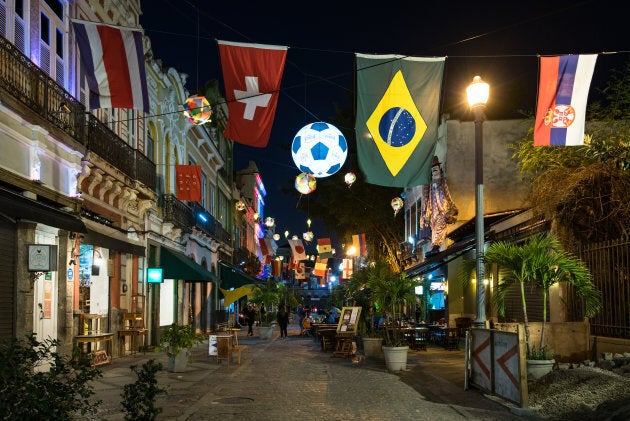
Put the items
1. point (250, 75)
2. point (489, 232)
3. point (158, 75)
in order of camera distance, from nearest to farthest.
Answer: point (250, 75), point (489, 232), point (158, 75)

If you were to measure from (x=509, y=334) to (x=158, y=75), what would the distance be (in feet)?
57.8

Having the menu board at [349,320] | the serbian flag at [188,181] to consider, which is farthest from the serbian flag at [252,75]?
the serbian flag at [188,181]

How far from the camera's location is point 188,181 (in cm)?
2683

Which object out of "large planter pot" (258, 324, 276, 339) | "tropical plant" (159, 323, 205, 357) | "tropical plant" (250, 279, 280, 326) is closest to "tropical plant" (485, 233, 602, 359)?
Answer: "tropical plant" (159, 323, 205, 357)

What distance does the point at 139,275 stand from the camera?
23.2 meters

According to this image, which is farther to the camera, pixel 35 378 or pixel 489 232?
pixel 489 232

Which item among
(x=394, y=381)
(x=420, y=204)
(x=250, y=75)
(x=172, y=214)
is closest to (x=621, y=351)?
(x=394, y=381)

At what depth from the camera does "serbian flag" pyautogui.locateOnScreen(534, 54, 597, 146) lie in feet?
43.1

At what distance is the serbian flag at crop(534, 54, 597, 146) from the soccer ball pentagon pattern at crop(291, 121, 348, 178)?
417cm

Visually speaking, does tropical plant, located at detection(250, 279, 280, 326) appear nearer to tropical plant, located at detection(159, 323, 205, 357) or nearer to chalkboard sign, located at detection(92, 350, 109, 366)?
chalkboard sign, located at detection(92, 350, 109, 366)

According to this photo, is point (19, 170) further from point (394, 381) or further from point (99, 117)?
point (394, 381)

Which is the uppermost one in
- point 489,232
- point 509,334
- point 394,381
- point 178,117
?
point 178,117

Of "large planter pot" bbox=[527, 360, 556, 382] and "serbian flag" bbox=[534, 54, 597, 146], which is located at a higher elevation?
"serbian flag" bbox=[534, 54, 597, 146]

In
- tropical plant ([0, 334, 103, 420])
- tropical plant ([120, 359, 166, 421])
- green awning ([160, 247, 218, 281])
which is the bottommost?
tropical plant ([120, 359, 166, 421])
